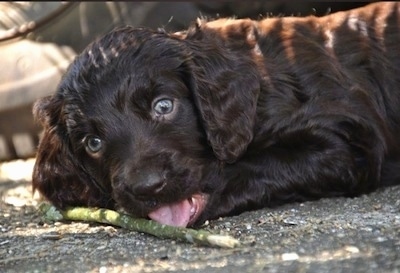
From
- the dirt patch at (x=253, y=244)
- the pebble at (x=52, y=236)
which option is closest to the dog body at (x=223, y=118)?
the dirt patch at (x=253, y=244)

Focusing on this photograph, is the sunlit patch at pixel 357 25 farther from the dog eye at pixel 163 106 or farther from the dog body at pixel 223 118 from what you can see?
the dog eye at pixel 163 106

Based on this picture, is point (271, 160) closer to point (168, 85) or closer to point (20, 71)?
point (168, 85)

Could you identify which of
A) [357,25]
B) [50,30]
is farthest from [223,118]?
[50,30]

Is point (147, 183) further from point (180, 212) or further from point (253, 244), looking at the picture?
point (253, 244)

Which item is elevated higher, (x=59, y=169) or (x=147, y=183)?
(x=147, y=183)

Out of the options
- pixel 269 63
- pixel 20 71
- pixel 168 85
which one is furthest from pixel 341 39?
pixel 20 71

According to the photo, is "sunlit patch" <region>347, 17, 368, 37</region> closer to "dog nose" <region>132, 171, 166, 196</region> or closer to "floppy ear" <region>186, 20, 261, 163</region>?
"floppy ear" <region>186, 20, 261, 163</region>
